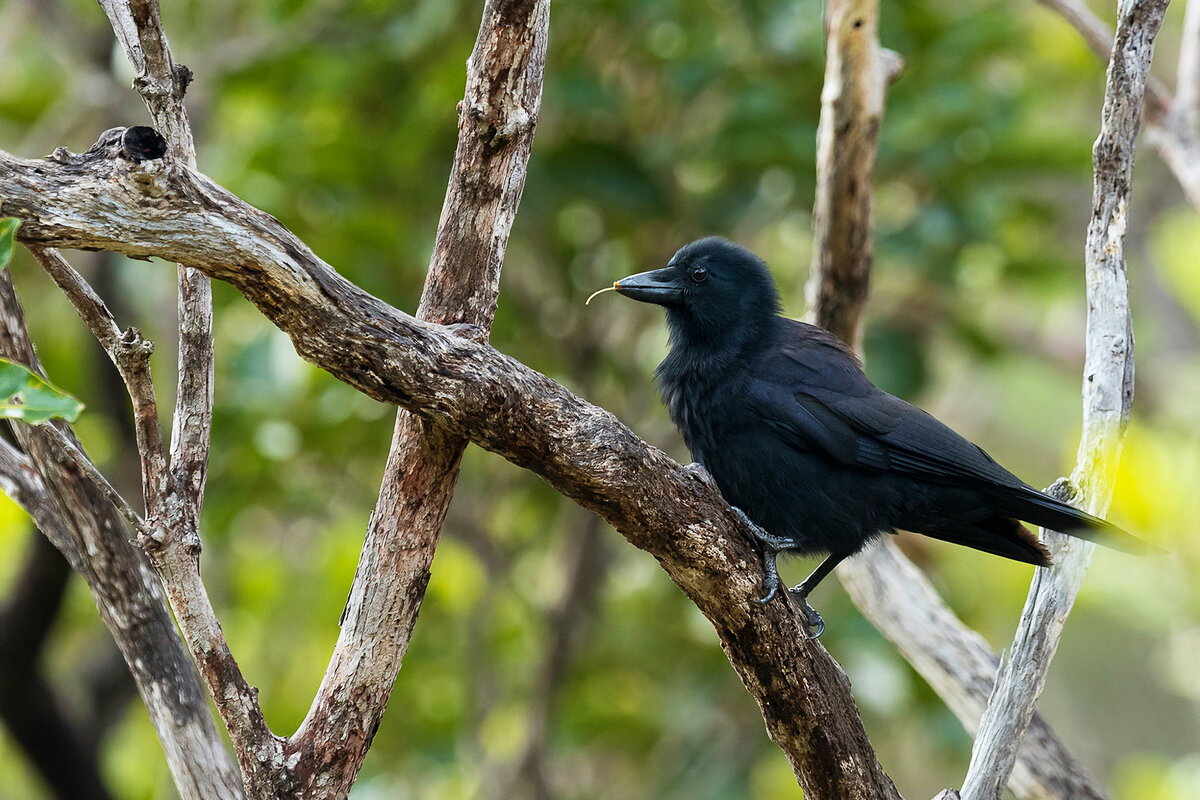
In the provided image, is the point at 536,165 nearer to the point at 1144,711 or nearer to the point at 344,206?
the point at 344,206

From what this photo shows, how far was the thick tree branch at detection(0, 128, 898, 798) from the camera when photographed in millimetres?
2008

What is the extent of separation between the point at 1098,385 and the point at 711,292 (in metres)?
1.13

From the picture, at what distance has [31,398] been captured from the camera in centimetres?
175

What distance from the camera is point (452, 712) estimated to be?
229 inches

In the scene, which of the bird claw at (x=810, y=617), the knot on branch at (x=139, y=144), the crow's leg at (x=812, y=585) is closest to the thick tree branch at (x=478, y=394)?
the knot on branch at (x=139, y=144)

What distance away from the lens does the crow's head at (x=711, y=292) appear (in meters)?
3.61

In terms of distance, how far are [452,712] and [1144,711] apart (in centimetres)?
728

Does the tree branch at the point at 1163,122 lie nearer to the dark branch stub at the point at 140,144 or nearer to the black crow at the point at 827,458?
the black crow at the point at 827,458

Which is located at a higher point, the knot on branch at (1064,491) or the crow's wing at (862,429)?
the crow's wing at (862,429)

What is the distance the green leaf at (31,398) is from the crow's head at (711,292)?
1.97m

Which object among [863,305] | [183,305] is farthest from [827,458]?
[183,305]

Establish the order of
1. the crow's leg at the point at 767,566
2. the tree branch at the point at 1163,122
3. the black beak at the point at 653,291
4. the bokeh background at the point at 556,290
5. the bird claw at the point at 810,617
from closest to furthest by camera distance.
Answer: the crow's leg at the point at 767,566 → the bird claw at the point at 810,617 → the black beak at the point at 653,291 → the tree branch at the point at 1163,122 → the bokeh background at the point at 556,290

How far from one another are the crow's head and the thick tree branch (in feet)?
3.49

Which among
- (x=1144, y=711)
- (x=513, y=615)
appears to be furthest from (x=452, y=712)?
(x=1144, y=711)
